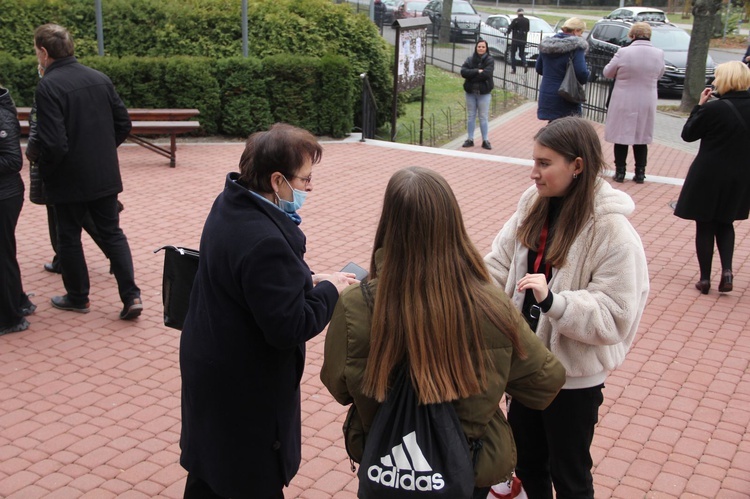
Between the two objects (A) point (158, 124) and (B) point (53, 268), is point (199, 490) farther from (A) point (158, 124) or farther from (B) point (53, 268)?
Result: (A) point (158, 124)

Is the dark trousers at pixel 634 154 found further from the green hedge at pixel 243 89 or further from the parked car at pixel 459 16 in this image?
the parked car at pixel 459 16

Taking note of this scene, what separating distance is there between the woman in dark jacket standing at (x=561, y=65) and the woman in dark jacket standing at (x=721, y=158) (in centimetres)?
405

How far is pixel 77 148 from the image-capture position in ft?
17.9

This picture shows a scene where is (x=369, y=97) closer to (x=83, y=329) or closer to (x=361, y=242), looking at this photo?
(x=361, y=242)

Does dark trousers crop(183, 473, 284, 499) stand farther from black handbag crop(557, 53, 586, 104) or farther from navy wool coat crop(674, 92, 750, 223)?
black handbag crop(557, 53, 586, 104)

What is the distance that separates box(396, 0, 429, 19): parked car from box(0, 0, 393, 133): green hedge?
16.7 metres

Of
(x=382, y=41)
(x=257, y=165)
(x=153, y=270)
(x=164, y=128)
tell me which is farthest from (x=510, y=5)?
(x=257, y=165)

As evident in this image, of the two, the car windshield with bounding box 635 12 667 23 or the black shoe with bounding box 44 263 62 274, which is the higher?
the car windshield with bounding box 635 12 667 23

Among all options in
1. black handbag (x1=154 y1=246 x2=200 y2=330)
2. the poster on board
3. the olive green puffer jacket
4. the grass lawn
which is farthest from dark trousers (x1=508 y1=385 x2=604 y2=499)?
the grass lawn

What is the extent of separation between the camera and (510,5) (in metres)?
51.7

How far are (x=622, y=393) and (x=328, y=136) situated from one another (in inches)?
336

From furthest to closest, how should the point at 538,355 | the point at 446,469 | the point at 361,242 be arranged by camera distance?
the point at 361,242
the point at 538,355
the point at 446,469

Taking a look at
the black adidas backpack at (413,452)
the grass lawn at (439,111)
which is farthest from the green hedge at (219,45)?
the black adidas backpack at (413,452)

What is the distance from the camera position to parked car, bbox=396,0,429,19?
30.1m
